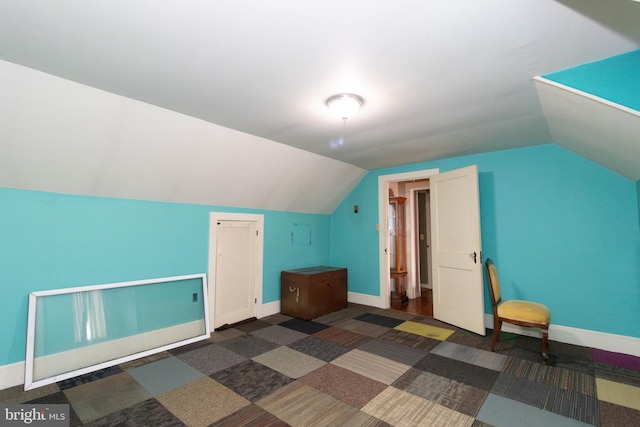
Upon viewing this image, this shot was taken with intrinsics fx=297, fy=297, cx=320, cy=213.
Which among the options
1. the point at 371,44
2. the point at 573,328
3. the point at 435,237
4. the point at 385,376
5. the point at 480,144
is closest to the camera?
the point at 371,44

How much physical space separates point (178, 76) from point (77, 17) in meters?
0.63

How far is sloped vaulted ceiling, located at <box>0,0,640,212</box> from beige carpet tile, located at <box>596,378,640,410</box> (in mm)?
2082

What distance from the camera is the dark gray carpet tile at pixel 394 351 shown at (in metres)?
2.93

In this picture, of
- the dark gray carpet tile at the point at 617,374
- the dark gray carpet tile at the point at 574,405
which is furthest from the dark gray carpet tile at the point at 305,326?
the dark gray carpet tile at the point at 617,374

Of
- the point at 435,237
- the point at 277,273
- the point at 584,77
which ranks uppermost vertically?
the point at 584,77

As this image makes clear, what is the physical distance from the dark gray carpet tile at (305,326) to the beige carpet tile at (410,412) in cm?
159

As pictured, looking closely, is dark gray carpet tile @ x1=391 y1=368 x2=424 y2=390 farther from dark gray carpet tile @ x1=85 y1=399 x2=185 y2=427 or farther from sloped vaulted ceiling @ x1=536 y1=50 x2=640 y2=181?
sloped vaulted ceiling @ x1=536 y1=50 x2=640 y2=181

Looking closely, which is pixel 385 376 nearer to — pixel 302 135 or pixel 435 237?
pixel 435 237

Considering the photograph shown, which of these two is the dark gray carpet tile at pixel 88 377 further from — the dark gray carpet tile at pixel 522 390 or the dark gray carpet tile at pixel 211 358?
the dark gray carpet tile at pixel 522 390

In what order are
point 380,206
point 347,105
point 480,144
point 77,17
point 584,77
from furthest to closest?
point 380,206 → point 480,144 → point 347,105 → point 584,77 → point 77,17

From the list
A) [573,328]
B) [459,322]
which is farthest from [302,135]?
[573,328]

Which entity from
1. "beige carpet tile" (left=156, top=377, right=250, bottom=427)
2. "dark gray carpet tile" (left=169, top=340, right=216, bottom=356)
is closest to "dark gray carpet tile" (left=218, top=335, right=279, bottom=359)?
"dark gray carpet tile" (left=169, top=340, right=216, bottom=356)

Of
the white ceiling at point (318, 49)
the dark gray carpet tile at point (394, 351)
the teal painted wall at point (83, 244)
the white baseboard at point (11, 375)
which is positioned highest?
the white ceiling at point (318, 49)

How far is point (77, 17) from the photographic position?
1.50 meters
